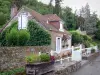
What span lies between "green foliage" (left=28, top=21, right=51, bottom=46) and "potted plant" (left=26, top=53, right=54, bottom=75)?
13889 millimetres

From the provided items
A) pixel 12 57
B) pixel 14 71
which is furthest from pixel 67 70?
pixel 14 71

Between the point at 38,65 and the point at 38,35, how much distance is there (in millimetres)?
16189

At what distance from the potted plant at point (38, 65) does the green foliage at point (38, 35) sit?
1389cm

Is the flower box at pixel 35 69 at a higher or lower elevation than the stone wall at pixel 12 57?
lower

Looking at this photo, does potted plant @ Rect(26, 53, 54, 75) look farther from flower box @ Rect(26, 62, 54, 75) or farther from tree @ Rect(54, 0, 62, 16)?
tree @ Rect(54, 0, 62, 16)

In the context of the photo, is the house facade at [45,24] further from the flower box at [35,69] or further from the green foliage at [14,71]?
the flower box at [35,69]

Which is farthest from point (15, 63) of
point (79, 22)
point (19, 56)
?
point (79, 22)

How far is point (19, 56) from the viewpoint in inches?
477

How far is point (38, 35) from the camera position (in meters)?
26.8

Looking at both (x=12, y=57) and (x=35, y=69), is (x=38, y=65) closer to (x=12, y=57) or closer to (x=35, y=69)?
(x=35, y=69)

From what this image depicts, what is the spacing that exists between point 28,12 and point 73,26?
120ft

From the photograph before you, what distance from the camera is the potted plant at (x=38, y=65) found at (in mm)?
10664

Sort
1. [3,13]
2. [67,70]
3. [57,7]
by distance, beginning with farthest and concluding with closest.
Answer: [57,7]
[3,13]
[67,70]

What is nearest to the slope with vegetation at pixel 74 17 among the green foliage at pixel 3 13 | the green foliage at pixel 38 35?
the green foliage at pixel 3 13
